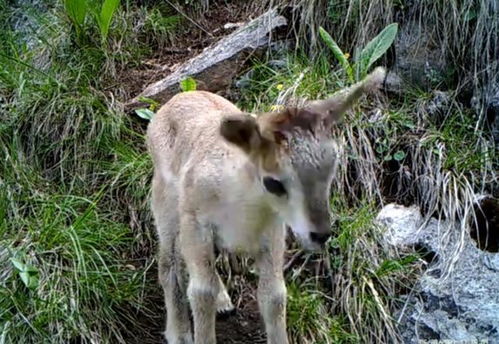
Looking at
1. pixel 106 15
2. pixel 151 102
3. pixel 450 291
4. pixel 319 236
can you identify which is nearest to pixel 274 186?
pixel 319 236

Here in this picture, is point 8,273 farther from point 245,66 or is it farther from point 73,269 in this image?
point 245,66

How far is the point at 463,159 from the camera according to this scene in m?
5.83

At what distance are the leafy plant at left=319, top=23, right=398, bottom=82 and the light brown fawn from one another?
148cm

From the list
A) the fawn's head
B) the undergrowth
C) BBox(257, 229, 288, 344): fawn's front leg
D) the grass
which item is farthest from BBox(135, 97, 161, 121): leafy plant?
the fawn's head

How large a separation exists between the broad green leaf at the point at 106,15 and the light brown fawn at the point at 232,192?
1956 mm

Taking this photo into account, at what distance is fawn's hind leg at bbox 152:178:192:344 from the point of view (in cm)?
493

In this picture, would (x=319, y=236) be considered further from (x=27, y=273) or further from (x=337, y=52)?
(x=337, y=52)

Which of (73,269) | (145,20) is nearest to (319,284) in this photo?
(73,269)

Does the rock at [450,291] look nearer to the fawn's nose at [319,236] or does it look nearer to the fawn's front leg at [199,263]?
the fawn's front leg at [199,263]

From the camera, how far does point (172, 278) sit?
16.4ft

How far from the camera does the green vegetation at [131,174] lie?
5.28 meters

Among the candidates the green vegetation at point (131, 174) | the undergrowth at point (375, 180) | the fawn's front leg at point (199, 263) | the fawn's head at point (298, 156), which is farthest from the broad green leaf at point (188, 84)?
the fawn's head at point (298, 156)

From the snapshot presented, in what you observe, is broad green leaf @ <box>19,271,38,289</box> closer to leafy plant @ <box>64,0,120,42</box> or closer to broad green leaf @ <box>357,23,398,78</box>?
leafy plant @ <box>64,0,120,42</box>

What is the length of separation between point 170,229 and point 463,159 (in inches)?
82.4
